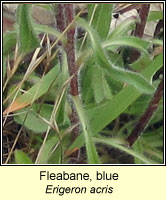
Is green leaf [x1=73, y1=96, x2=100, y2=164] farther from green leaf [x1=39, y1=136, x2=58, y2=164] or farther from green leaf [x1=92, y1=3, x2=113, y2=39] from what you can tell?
green leaf [x1=92, y1=3, x2=113, y2=39]

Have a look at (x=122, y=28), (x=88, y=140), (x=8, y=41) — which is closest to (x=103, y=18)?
(x=122, y=28)

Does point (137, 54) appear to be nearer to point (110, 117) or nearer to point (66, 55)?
point (110, 117)

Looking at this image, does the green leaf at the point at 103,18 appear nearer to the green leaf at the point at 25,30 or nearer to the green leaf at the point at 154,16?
the green leaf at the point at 154,16

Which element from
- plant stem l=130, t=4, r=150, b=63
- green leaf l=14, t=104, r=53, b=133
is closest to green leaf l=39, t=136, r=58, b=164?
green leaf l=14, t=104, r=53, b=133

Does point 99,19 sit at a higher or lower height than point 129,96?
higher

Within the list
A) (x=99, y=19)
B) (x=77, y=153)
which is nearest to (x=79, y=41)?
(x=99, y=19)
